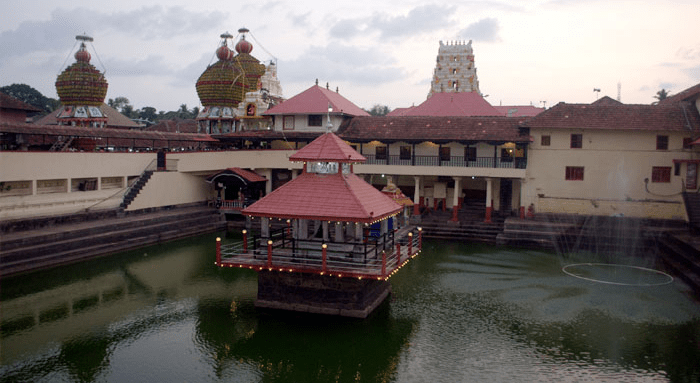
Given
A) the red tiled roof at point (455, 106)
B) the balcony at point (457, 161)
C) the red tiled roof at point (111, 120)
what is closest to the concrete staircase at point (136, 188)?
the balcony at point (457, 161)

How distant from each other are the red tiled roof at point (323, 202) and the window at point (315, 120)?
19603mm

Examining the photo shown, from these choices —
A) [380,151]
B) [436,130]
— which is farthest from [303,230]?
[380,151]

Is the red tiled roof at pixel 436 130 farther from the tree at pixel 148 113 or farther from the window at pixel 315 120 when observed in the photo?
the tree at pixel 148 113

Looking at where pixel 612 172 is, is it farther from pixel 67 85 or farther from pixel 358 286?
pixel 67 85

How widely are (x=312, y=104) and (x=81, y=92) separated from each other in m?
16.9

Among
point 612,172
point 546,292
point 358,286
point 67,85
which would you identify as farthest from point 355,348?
point 67,85

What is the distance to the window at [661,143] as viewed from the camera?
2997cm

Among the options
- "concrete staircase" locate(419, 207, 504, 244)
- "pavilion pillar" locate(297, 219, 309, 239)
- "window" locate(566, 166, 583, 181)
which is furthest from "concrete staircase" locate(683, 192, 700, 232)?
"pavilion pillar" locate(297, 219, 309, 239)

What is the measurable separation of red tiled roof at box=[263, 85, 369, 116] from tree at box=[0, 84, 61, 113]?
199ft

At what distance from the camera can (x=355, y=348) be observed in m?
14.6

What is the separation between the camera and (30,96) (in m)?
84.1

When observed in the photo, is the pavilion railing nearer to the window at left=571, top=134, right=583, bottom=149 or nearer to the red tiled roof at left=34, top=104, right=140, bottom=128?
the window at left=571, top=134, right=583, bottom=149

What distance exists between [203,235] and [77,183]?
697 cm

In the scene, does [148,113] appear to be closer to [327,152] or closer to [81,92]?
[81,92]
